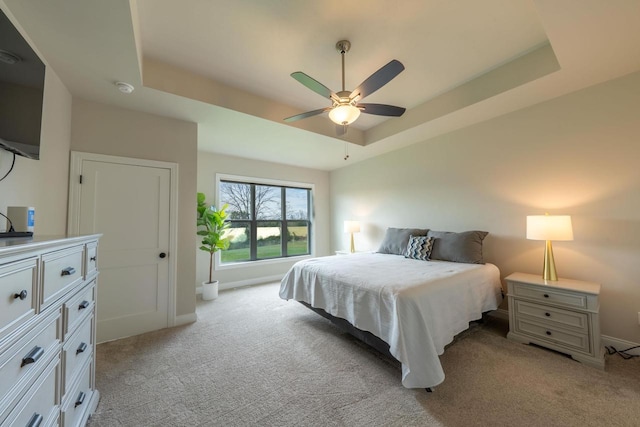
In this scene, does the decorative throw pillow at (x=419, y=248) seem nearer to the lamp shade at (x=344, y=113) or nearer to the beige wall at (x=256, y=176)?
the lamp shade at (x=344, y=113)

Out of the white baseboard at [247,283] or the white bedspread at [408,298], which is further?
the white baseboard at [247,283]

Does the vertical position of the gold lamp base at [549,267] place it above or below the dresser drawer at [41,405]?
above

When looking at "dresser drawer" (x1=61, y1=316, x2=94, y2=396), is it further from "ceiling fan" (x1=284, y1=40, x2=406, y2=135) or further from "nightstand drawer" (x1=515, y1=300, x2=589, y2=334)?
"nightstand drawer" (x1=515, y1=300, x2=589, y2=334)

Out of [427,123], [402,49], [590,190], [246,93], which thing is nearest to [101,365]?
[246,93]

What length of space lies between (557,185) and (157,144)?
14.7ft

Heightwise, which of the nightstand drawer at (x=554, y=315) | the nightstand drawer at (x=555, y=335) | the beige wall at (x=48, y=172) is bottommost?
the nightstand drawer at (x=555, y=335)

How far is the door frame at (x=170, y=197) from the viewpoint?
7.60ft

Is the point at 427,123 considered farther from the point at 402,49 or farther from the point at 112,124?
the point at 112,124

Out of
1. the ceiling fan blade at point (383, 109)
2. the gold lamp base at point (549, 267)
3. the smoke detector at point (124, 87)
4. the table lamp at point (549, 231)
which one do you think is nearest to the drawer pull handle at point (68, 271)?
the smoke detector at point (124, 87)

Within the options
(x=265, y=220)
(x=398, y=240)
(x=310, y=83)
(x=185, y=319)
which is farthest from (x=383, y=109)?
(x=265, y=220)

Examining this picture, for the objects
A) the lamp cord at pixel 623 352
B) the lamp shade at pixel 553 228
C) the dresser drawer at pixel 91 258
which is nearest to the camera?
the dresser drawer at pixel 91 258

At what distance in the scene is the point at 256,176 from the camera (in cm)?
473

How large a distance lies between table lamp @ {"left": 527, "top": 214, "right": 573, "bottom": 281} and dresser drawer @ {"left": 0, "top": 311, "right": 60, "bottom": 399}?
342 centimetres

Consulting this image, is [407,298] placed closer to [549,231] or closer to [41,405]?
[549,231]
